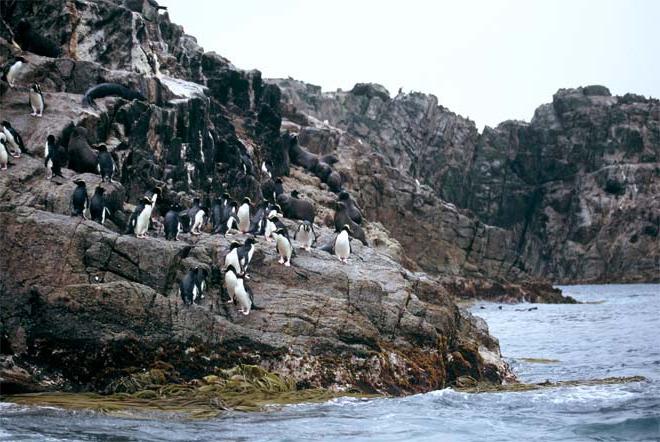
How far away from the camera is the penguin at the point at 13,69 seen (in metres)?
23.7

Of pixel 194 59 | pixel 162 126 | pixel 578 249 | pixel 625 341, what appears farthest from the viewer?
pixel 578 249

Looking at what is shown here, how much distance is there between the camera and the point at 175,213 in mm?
19188

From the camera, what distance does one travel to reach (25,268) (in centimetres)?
1582

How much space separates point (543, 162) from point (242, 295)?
124 meters

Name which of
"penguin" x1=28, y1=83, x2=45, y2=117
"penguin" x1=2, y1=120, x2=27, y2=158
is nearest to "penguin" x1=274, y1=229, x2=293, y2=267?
"penguin" x1=2, y1=120, x2=27, y2=158

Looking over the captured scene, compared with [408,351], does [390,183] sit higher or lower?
higher

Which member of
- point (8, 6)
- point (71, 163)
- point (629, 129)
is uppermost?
point (629, 129)

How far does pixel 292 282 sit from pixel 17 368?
249 inches

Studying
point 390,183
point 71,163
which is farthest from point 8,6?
point 390,183

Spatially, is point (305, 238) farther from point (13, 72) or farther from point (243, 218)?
point (13, 72)

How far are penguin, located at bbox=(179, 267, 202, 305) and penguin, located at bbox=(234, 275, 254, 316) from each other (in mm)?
856

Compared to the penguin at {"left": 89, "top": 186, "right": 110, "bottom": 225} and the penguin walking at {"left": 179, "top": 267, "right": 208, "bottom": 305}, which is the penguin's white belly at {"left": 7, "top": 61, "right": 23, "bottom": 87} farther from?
the penguin walking at {"left": 179, "top": 267, "right": 208, "bottom": 305}

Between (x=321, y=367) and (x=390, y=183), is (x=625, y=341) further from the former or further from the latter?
(x=390, y=183)

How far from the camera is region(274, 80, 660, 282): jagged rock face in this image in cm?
11638
